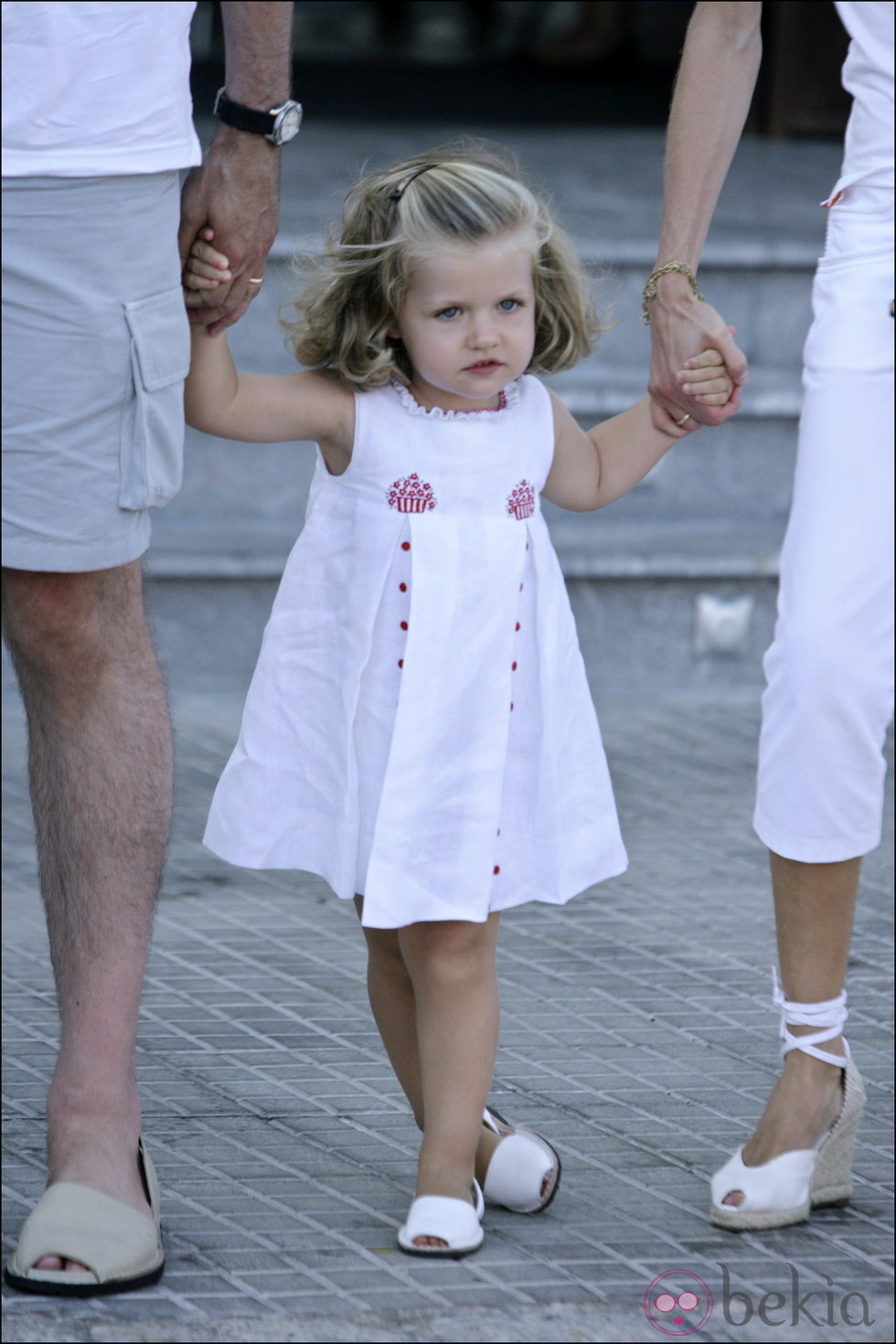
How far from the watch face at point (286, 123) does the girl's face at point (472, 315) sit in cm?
21

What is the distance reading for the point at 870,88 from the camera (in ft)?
7.53

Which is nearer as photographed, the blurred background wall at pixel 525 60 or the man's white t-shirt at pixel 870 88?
the man's white t-shirt at pixel 870 88

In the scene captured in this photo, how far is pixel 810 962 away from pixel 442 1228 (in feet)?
1.83

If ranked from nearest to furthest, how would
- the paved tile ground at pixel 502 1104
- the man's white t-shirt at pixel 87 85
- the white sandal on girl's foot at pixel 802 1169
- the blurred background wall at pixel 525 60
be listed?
the man's white t-shirt at pixel 87 85 → the paved tile ground at pixel 502 1104 → the white sandal on girl's foot at pixel 802 1169 → the blurred background wall at pixel 525 60

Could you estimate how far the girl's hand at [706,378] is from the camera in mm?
2398

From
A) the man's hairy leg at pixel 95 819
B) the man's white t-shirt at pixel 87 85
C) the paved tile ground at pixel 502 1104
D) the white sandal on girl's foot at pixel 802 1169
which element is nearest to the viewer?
the man's white t-shirt at pixel 87 85

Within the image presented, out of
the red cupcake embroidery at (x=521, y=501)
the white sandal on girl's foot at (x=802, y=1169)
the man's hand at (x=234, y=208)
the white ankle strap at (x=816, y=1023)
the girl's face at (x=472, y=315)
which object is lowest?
the white sandal on girl's foot at (x=802, y=1169)

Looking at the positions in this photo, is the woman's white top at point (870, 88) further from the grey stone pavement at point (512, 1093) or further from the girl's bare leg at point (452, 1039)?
the girl's bare leg at point (452, 1039)

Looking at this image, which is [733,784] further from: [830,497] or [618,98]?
[618,98]

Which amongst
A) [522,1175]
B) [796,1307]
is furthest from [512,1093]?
[796,1307]

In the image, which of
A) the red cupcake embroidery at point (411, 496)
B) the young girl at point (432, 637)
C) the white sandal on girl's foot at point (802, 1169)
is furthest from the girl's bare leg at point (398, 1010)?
the red cupcake embroidery at point (411, 496)

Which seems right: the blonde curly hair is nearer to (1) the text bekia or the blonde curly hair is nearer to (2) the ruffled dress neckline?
(2) the ruffled dress neckline

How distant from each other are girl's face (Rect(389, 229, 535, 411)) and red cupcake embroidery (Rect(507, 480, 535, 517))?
0.40 feet

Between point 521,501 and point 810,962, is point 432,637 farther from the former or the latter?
point 810,962
